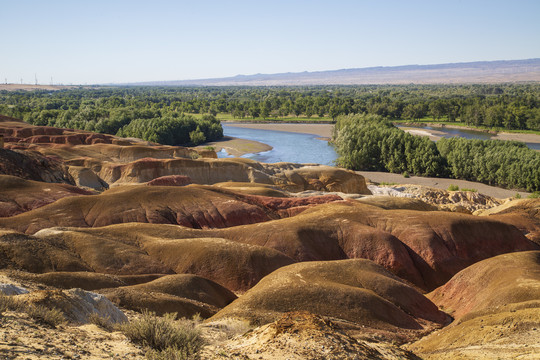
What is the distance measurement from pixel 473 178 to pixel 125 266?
7147 cm

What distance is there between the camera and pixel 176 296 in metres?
23.4

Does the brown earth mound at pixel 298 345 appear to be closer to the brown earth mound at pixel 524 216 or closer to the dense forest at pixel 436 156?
the brown earth mound at pixel 524 216

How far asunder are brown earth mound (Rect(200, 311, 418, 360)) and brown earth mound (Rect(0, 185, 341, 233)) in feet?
79.1

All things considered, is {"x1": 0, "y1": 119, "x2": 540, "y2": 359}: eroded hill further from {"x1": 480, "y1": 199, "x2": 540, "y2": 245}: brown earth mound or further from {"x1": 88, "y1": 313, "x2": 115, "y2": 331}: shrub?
{"x1": 88, "y1": 313, "x2": 115, "y2": 331}: shrub

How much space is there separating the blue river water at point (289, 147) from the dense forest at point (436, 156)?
22.4 feet

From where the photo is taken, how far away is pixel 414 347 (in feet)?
69.1

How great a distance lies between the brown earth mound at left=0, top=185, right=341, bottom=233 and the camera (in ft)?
121

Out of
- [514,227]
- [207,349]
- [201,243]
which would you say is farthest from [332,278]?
[514,227]

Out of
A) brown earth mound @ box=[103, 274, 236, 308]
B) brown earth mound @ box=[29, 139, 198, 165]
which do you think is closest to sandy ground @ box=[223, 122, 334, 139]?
brown earth mound @ box=[29, 139, 198, 165]

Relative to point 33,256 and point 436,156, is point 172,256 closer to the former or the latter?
point 33,256

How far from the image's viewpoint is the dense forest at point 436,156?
3100 inches

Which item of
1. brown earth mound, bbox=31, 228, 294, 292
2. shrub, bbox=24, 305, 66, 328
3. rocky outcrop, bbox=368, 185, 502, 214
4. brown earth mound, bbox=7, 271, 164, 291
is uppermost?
shrub, bbox=24, 305, 66, 328

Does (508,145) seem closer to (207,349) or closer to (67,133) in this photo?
(67,133)

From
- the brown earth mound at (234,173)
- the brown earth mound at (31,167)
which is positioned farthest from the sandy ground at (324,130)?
the brown earth mound at (31,167)
